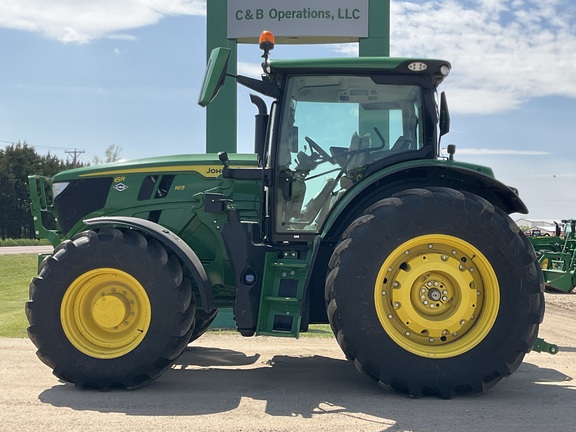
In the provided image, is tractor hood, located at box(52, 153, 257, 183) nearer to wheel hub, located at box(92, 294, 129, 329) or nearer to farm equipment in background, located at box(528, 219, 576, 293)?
wheel hub, located at box(92, 294, 129, 329)

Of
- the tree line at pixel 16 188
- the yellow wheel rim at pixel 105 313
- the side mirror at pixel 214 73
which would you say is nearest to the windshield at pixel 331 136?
the side mirror at pixel 214 73

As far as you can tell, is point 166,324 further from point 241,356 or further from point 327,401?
point 241,356

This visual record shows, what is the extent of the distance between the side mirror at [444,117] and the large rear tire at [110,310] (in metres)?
2.83

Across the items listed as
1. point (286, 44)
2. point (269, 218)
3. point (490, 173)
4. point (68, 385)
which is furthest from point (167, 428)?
point (286, 44)

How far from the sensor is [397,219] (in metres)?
4.51

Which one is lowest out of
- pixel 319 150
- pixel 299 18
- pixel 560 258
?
pixel 560 258

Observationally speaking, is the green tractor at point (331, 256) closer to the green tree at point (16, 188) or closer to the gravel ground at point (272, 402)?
the gravel ground at point (272, 402)

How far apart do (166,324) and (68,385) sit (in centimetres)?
103

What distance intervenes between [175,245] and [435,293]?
2085 millimetres

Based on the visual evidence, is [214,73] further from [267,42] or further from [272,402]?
[272,402]

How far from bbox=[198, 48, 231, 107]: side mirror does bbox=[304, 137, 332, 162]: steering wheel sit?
3.09ft

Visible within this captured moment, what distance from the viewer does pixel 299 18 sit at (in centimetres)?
1051

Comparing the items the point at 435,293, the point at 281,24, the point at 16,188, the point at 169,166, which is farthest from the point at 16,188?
the point at 435,293

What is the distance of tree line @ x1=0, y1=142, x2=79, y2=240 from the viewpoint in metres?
46.0
